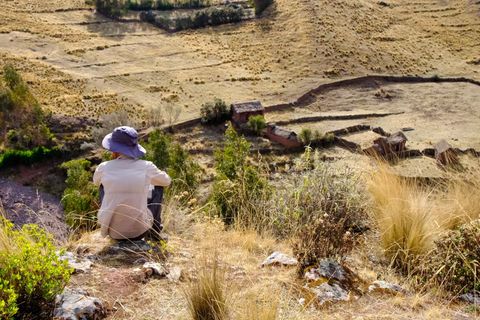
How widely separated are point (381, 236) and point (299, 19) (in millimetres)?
33344

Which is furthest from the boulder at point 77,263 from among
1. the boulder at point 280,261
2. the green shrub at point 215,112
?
the green shrub at point 215,112

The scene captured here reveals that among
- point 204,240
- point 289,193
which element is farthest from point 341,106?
point 204,240

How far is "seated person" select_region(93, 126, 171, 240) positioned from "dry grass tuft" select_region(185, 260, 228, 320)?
1778 mm

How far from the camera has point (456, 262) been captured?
4.77 meters

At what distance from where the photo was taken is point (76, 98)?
2653cm

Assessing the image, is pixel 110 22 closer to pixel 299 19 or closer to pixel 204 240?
pixel 299 19

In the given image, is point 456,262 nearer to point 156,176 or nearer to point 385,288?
point 385,288

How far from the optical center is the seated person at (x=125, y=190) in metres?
5.46

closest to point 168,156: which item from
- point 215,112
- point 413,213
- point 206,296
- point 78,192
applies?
point 78,192

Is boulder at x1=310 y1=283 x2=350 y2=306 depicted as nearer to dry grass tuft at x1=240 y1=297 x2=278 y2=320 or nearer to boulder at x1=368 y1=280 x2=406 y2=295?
boulder at x1=368 y1=280 x2=406 y2=295

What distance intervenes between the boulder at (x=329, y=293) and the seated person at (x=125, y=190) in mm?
1902

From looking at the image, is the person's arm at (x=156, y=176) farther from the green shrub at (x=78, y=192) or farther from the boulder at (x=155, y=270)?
the green shrub at (x=78, y=192)

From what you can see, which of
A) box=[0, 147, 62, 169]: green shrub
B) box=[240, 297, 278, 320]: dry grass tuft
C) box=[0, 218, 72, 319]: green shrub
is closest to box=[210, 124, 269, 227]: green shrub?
box=[240, 297, 278, 320]: dry grass tuft

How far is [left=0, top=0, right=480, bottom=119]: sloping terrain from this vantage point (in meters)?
29.1
